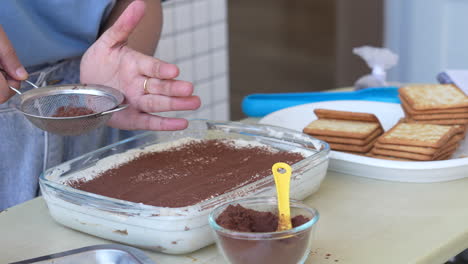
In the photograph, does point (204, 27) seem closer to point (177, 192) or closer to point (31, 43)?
point (31, 43)

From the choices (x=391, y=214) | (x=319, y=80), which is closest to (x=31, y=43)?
(x=391, y=214)

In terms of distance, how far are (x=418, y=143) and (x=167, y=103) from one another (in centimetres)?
45

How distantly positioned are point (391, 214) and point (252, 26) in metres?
4.18

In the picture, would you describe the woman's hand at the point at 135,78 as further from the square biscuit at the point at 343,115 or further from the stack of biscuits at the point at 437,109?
the stack of biscuits at the point at 437,109

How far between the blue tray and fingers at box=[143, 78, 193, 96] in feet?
1.36

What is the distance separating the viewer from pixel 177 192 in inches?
38.4

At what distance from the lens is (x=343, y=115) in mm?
1368

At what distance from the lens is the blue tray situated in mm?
1560

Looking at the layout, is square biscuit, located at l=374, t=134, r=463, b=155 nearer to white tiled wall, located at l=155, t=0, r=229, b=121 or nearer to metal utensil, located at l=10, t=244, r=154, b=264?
metal utensil, located at l=10, t=244, r=154, b=264

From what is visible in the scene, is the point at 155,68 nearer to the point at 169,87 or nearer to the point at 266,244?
the point at 169,87

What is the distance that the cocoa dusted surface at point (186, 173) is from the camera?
38.2 inches

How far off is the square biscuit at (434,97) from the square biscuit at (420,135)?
8cm

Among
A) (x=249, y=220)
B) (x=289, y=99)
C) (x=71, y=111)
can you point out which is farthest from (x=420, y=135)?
(x=71, y=111)

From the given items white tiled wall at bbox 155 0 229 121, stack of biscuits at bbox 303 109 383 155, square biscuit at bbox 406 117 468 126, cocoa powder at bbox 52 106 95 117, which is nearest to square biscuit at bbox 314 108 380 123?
stack of biscuits at bbox 303 109 383 155
